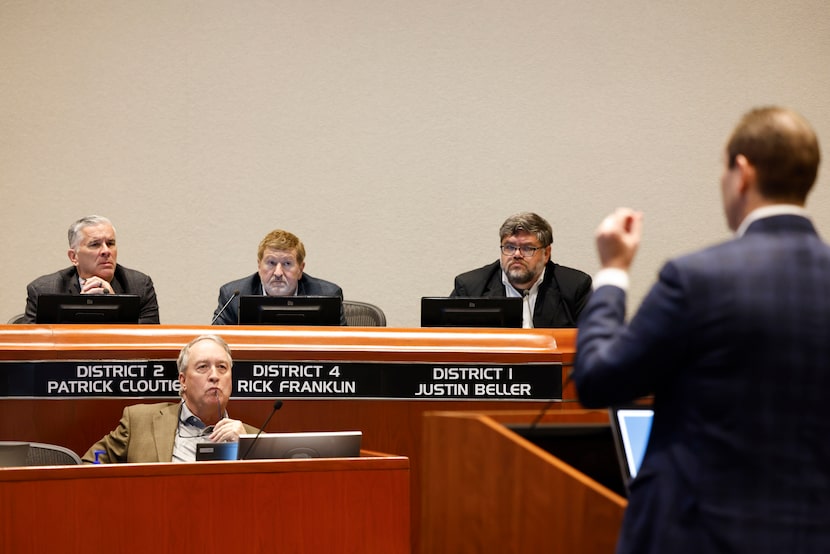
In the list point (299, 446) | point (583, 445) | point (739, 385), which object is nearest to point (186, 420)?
point (299, 446)

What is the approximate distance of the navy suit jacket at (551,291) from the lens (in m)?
4.61

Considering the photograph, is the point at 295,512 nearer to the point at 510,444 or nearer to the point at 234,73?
the point at 510,444

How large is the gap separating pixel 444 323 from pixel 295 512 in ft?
4.05

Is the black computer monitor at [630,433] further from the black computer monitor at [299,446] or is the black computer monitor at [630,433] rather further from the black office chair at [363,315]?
the black office chair at [363,315]

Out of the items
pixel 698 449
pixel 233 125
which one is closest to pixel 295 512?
pixel 698 449

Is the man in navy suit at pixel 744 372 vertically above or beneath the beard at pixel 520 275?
beneath

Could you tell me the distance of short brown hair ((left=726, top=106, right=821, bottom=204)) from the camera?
1.32 meters

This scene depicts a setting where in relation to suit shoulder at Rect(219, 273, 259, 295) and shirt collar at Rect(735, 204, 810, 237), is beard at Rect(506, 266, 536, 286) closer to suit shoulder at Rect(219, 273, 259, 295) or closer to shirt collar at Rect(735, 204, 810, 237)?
suit shoulder at Rect(219, 273, 259, 295)

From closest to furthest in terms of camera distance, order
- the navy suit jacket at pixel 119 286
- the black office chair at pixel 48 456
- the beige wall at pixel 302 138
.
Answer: the black office chair at pixel 48 456 < the navy suit jacket at pixel 119 286 < the beige wall at pixel 302 138

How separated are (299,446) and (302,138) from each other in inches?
136

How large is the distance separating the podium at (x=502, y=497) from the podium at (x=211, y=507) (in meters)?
1.19

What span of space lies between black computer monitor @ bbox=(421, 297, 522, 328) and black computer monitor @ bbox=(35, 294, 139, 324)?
106 centimetres

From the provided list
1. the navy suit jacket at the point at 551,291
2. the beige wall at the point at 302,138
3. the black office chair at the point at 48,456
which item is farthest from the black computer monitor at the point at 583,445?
the beige wall at the point at 302,138

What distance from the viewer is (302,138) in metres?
6.12
